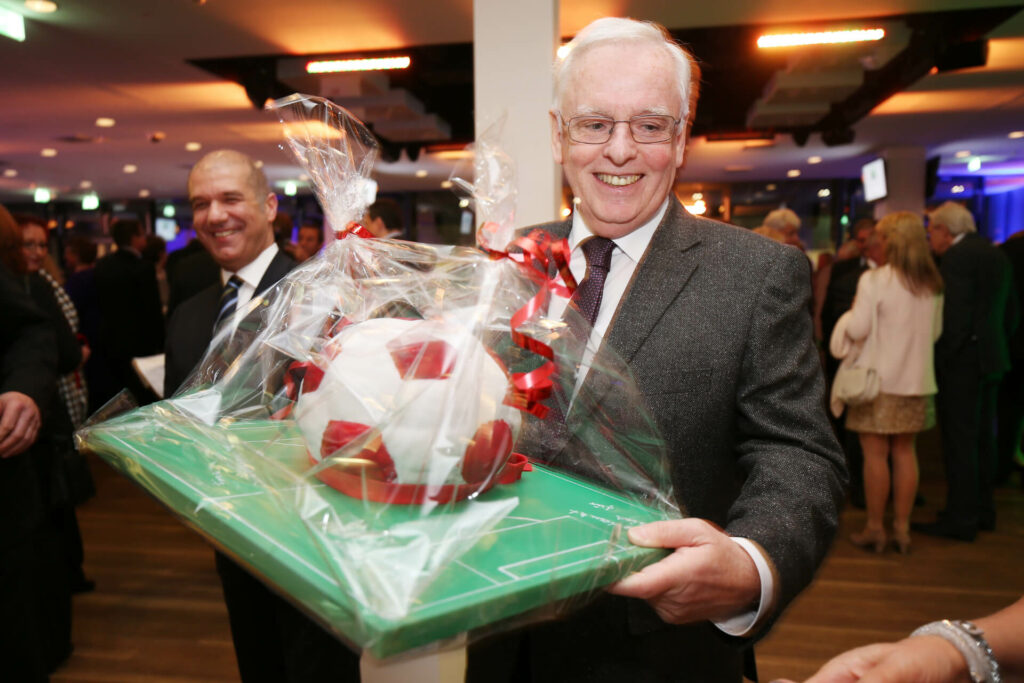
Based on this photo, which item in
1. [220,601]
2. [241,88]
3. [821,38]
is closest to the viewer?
[220,601]

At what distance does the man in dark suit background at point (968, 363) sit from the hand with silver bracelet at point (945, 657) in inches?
143

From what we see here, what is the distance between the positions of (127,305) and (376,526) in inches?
201

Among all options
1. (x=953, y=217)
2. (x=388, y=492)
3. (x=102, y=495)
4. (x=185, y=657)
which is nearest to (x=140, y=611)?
(x=185, y=657)

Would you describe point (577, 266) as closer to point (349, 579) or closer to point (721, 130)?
point (349, 579)

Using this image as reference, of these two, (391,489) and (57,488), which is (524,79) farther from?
(57,488)

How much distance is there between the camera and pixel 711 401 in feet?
3.61

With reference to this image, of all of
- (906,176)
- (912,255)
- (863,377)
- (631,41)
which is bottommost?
(863,377)

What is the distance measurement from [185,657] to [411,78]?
18.6 ft

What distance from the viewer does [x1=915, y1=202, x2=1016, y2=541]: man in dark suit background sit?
4023mm

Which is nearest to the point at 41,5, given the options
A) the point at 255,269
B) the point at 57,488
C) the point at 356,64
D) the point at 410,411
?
the point at 356,64

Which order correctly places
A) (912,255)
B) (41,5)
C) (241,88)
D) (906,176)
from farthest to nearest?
(906,176)
(241,88)
(41,5)
(912,255)

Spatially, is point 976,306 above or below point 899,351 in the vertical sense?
above

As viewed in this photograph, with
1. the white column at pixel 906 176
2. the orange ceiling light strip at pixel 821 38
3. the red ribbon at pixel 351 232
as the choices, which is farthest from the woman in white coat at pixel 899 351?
the white column at pixel 906 176

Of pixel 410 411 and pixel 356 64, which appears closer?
pixel 410 411
